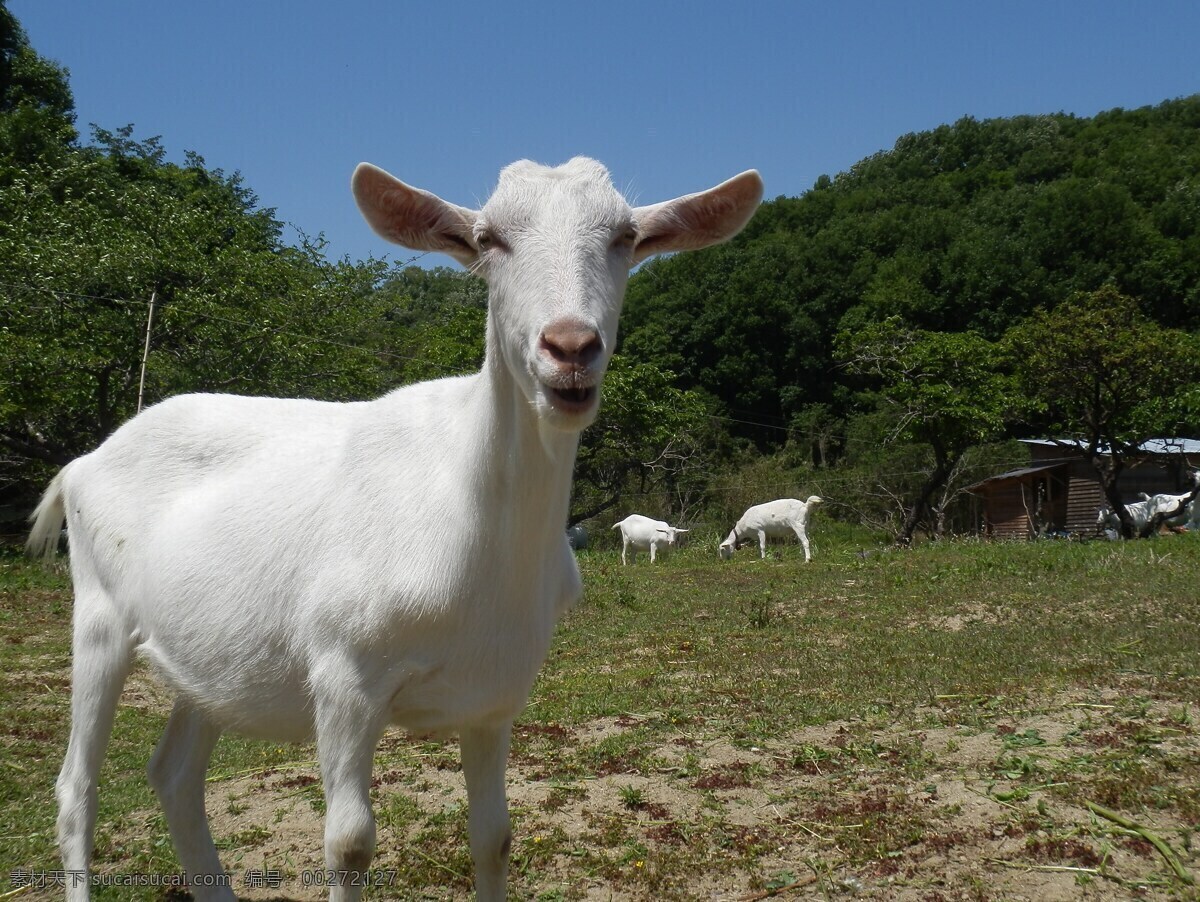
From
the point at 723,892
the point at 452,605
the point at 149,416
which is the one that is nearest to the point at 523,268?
the point at 452,605

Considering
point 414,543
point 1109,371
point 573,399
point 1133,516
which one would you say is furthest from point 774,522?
point 573,399

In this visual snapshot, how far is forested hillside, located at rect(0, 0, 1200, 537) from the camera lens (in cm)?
1739

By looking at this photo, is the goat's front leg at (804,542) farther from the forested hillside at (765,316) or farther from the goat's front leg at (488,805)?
the goat's front leg at (488,805)

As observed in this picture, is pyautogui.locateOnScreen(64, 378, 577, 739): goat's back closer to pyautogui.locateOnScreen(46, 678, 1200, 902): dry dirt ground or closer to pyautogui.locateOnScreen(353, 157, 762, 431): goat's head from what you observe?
pyautogui.locateOnScreen(353, 157, 762, 431): goat's head

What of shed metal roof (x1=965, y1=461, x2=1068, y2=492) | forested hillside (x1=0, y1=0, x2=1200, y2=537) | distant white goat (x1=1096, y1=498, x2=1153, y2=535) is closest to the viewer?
forested hillside (x1=0, y1=0, x2=1200, y2=537)

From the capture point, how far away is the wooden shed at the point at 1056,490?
2883 cm

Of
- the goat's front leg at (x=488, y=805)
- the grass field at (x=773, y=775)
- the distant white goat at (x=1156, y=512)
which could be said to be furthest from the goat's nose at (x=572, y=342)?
the distant white goat at (x=1156, y=512)

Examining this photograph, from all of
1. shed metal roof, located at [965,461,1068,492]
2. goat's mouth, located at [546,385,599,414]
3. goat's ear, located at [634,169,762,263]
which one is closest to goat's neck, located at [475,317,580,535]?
goat's mouth, located at [546,385,599,414]

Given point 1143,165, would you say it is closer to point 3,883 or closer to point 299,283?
point 299,283

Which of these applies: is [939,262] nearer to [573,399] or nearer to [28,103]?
[28,103]

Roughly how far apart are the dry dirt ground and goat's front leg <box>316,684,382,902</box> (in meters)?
0.99

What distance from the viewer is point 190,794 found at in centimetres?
368

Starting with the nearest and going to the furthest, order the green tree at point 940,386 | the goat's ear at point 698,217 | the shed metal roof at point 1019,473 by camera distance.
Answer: the goat's ear at point 698,217 → the green tree at point 940,386 → the shed metal roof at point 1019,473

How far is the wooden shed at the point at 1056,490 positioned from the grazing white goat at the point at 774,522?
9.64 metres
